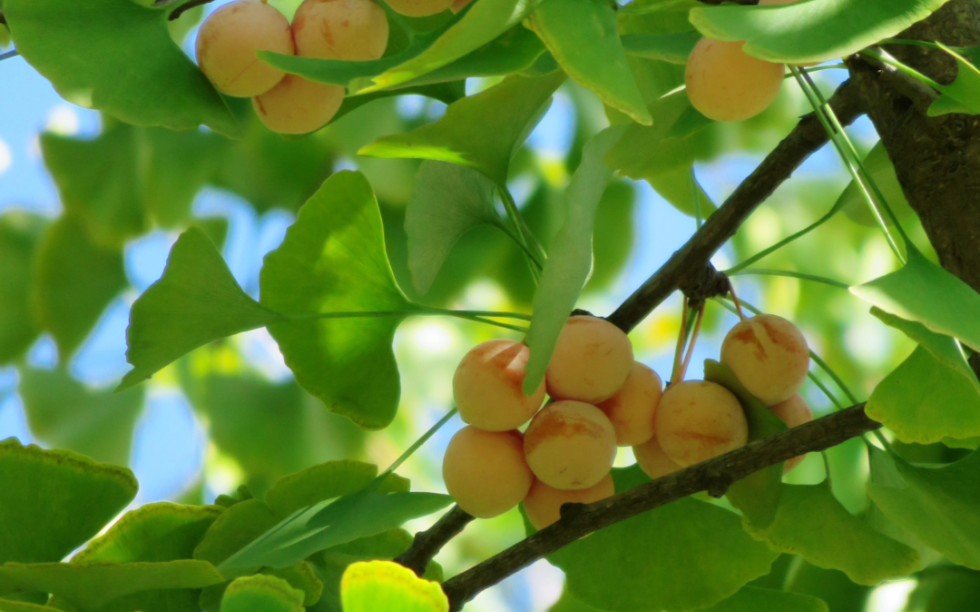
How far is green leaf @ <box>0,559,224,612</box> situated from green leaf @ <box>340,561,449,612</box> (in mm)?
130

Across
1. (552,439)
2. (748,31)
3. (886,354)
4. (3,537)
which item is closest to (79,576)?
(3,537)

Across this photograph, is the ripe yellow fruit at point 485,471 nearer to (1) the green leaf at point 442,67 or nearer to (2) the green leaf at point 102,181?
(1) the green leaf at point 442,67

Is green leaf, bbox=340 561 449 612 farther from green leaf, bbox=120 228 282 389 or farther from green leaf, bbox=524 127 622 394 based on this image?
green leaf, bbox=120 228 282 389

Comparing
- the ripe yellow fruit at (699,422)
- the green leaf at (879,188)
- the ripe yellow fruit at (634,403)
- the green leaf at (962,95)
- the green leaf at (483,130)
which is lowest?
the ripe yellow fruit at (699,422)

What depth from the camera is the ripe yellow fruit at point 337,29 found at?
1.87 ft

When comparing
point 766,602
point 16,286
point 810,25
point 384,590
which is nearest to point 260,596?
point 384,590

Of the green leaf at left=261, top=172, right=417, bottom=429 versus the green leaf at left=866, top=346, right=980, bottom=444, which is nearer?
the green leaf at left=866, top=346, right=980, bottom=444

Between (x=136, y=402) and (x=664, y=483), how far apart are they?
104 cm

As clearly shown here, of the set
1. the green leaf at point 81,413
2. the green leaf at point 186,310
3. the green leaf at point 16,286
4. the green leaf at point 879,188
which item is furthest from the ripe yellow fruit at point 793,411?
the green leaf at point 16,286

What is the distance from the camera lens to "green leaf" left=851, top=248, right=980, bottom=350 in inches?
16.5

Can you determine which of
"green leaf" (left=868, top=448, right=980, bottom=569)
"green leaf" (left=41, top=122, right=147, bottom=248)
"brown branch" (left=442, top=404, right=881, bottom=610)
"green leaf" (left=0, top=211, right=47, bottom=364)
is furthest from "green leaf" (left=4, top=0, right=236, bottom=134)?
"green leaf" (left=0, top=211, right=47, bottom=364)

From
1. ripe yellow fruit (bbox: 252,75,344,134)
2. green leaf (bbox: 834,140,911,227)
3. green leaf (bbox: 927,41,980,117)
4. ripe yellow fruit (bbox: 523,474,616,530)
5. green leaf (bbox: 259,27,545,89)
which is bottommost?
ripe yellow fruit (bbox: 523,474,616,530)

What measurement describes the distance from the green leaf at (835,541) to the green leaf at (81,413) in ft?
3.28

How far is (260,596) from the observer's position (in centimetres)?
40
